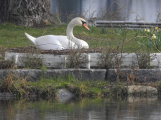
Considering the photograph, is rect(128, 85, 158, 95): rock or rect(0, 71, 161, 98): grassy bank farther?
rect(128, 85, 158, 95): rock

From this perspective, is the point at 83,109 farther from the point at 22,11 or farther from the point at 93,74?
the point at 22,11

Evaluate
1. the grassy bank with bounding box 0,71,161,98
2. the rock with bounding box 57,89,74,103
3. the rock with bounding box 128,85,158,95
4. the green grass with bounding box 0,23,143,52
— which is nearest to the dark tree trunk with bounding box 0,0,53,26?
the green grass with bounding box 0,23,143,52

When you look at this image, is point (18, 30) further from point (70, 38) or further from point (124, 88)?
point (124, 88)

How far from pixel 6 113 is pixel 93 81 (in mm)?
3299

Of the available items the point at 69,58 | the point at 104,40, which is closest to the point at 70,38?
the point at 69,58

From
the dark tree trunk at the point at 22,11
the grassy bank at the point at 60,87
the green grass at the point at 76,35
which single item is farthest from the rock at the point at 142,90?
the dark tree trunk at the point at 22,11

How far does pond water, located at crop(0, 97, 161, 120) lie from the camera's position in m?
7.92

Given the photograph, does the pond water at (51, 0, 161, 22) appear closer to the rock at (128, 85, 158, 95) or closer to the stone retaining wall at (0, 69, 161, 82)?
the stone retaining wall at (0, 69, 161, 82)

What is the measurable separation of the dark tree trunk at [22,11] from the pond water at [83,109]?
31.8ft

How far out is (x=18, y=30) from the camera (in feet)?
59.3

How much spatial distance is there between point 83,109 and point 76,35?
8.48m

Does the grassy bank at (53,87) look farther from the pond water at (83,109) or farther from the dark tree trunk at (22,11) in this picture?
the dark tree trunk at (22,11)

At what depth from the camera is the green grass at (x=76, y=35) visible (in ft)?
48.1

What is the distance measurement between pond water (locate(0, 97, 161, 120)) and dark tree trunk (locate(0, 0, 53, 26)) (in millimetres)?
9683
